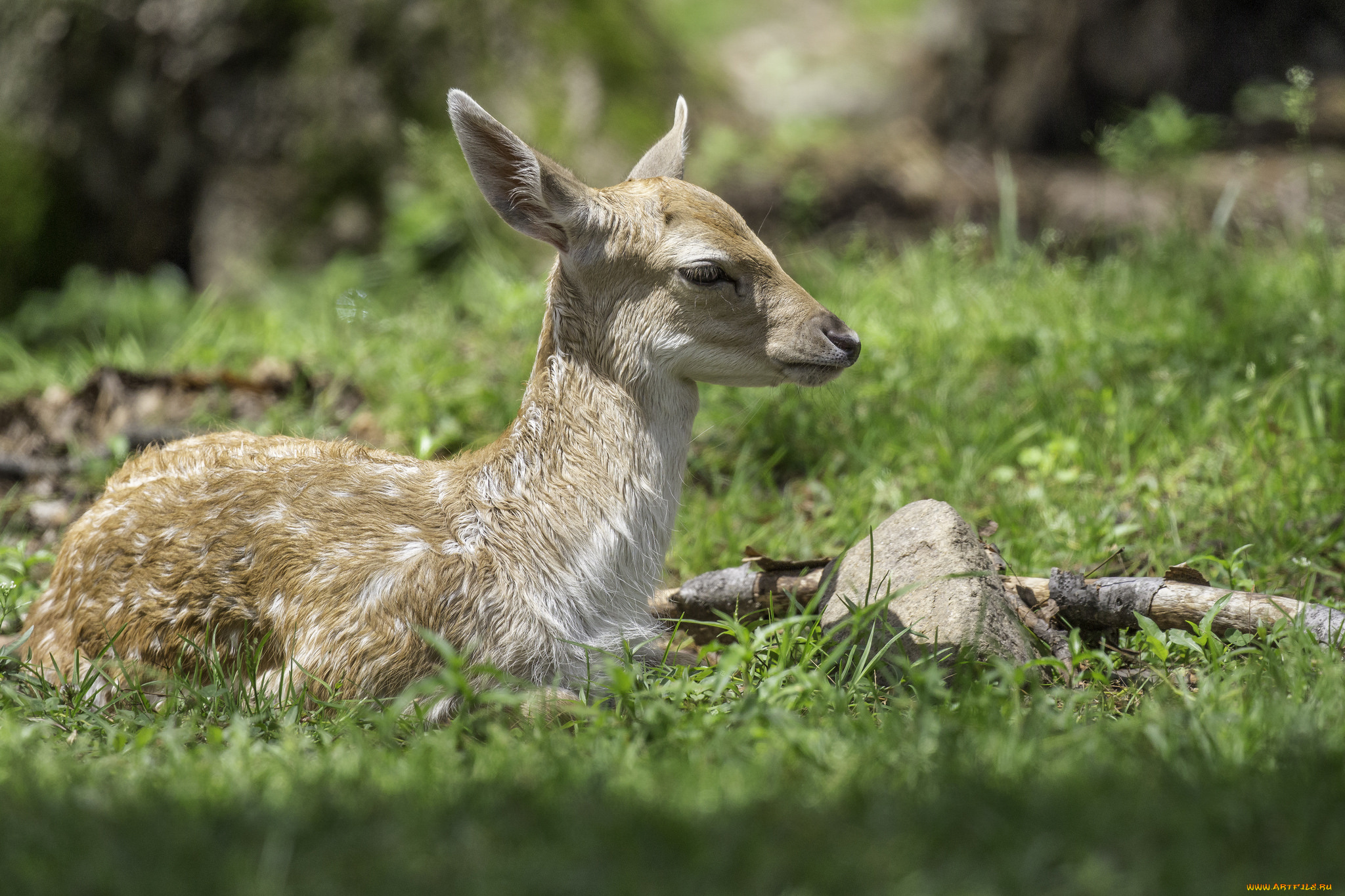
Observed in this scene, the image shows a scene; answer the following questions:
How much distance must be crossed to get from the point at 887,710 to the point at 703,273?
137 cm

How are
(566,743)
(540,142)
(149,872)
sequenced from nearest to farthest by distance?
(149,872) → (566,743) → (540,142)

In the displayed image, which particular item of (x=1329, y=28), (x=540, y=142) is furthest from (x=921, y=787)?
(x=1329, y=28)

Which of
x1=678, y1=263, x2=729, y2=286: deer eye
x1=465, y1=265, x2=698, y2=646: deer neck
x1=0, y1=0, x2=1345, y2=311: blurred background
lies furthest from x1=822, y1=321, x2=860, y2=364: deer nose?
x1=0, y1=0, x2=1345, y2=311: blurred background

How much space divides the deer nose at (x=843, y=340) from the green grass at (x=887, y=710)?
2.66 feet

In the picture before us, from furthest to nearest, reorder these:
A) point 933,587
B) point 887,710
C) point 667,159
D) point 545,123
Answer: point 545,123, point 667,159, point 933,587, point 887,710

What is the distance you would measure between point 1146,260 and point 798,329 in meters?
3.38

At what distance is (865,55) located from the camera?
38.7ft

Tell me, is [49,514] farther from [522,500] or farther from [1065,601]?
[1065,601]

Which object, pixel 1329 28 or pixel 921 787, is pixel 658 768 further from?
pixel 1329 28

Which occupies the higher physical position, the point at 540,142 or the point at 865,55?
the point at 865,55

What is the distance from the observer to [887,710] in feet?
8.45

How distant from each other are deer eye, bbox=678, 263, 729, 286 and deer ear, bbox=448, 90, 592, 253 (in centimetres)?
36

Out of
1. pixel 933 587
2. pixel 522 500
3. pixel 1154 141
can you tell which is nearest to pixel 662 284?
pixel 522 500

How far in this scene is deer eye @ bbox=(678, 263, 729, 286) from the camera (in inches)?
129
